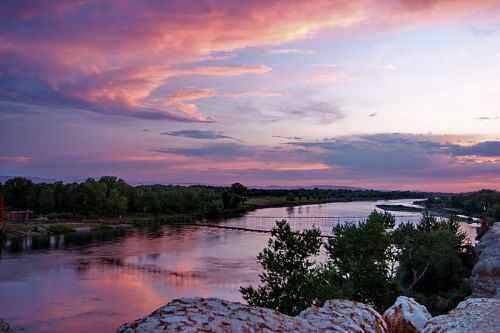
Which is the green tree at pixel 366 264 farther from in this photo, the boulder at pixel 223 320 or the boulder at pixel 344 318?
the boulder at pixel 223 320

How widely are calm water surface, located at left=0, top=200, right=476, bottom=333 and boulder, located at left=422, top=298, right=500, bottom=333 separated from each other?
95.0 feet

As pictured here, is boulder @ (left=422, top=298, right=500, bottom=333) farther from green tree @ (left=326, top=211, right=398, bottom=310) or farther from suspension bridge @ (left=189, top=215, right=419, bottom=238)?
suspension bridge @ (left=189, top=215, right=419, bottom=238)

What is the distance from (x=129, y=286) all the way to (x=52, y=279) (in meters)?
7.87

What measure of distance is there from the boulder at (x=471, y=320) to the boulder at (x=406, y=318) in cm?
102

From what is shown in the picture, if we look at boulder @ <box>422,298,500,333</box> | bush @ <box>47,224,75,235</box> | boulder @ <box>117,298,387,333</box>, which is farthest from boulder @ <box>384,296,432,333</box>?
bush @ <box>47,224,75,235</box>

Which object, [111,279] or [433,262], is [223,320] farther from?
[111,279]

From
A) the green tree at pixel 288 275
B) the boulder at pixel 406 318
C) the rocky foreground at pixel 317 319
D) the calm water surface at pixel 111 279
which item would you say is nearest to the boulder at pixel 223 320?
the rocky foreground at pixel 317 319

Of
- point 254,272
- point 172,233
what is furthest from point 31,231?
point 254,272

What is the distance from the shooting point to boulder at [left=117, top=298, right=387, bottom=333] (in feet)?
15.2

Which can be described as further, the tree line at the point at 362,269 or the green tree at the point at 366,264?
the green tree at the point at 366,264

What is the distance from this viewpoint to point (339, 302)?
23.2 feet

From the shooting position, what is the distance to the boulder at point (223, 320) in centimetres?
464

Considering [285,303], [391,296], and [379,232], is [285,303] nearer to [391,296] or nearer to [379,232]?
[391,296]

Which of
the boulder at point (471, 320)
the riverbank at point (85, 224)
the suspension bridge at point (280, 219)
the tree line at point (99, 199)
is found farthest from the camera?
the tree line at point (99, 199)
